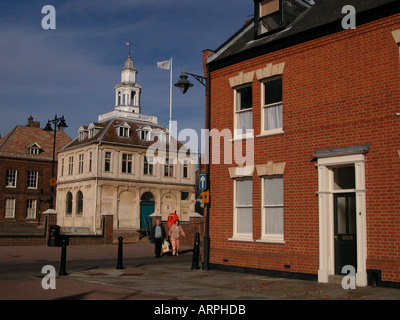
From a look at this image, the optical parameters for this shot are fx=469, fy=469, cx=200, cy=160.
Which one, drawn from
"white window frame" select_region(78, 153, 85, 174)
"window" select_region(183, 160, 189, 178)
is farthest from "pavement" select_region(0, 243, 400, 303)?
"window" select_region(183, 160, 189, 178)

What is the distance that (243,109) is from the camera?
52.6ft

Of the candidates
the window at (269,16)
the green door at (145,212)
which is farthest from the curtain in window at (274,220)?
the green door at (145,212)

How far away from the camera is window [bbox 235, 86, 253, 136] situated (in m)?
15.8

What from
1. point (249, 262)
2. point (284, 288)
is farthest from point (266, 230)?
point (284, 288)

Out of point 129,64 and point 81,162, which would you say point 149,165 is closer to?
point 81,162

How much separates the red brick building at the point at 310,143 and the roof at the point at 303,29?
0.04m

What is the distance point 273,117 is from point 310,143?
1823 mm

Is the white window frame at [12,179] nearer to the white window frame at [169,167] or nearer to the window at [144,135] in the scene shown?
the window at [144,135]

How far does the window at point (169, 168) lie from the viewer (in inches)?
1978

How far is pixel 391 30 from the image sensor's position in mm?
12250

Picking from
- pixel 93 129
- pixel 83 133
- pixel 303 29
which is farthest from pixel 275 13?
pixel 83 133

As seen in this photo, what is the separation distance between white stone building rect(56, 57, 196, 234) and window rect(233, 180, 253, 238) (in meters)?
29.3

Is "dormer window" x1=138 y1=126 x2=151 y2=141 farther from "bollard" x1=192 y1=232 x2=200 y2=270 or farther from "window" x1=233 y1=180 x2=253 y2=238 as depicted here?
"window" x1=233 y1=180 x2=253 y2=238
